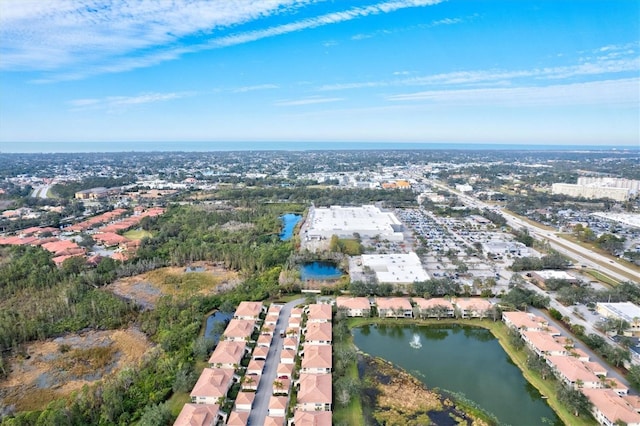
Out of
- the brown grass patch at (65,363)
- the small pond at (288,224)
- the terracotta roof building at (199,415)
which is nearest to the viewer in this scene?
the terracotta roof building at (199,415)

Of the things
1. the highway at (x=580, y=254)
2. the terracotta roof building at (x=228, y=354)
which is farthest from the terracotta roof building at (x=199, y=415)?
the highway at (x=580, y=254)

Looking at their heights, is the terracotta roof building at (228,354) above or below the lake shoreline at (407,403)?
above

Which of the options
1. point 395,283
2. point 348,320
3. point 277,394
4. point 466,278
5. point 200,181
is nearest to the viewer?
point 277,394

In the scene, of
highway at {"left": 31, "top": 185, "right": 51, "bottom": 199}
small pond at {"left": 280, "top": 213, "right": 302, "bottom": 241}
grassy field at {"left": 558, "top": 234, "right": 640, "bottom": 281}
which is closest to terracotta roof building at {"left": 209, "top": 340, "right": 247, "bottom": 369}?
small pond at {"left": 280, "top": 213, "right": 302, "bottom": 241}

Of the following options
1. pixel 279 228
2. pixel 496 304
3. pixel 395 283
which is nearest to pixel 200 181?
pixel 279 228

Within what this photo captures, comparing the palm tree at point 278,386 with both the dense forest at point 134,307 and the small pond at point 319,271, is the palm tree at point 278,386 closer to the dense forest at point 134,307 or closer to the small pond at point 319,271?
the dense forest at point 134,307

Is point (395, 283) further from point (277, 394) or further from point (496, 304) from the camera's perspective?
point (277, 394)

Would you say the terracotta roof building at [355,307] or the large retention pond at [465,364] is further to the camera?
the terracotta roof building at [355,307]
